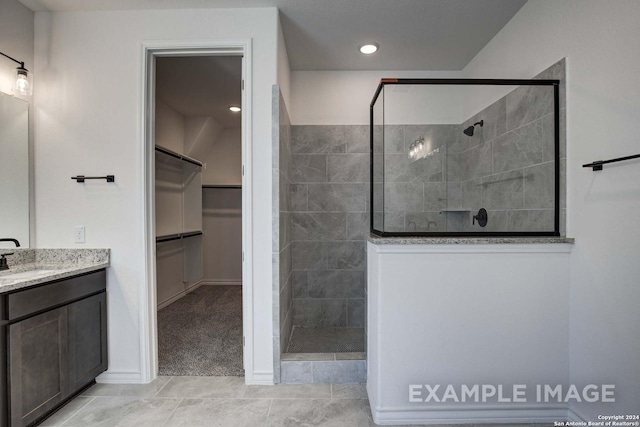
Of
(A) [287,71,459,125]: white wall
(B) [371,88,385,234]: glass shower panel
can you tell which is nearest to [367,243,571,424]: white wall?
(B) [371,88,385,234]: glass shower panel

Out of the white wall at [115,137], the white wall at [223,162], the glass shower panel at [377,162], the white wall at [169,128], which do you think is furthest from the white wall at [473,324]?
the white wall at [223,162]

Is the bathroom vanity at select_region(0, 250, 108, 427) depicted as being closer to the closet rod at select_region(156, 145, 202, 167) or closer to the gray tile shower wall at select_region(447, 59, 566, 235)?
the closet rod at select_region(156, 145, 202, 167)

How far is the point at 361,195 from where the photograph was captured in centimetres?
307

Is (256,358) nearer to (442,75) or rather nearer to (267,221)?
(267,221)

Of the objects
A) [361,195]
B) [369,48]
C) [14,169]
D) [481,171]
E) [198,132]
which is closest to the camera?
[14,169]

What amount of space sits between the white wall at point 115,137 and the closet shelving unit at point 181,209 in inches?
56.2

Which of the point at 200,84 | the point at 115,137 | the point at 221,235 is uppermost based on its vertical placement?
the point at 200,84

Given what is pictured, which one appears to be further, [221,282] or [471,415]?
[221,282]

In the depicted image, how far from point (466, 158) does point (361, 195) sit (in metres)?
1.00

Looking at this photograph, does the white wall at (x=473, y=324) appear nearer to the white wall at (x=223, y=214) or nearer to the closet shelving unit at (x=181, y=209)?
the closet shelving unit at (x=181, y=209)

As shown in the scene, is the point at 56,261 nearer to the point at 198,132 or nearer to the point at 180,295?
the point at 180,295

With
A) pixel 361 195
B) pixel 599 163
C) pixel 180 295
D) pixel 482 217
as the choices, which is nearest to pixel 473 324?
pixel 482 217

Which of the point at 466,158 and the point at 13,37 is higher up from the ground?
the point at 13,37

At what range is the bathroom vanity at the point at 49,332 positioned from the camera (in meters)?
1.52
